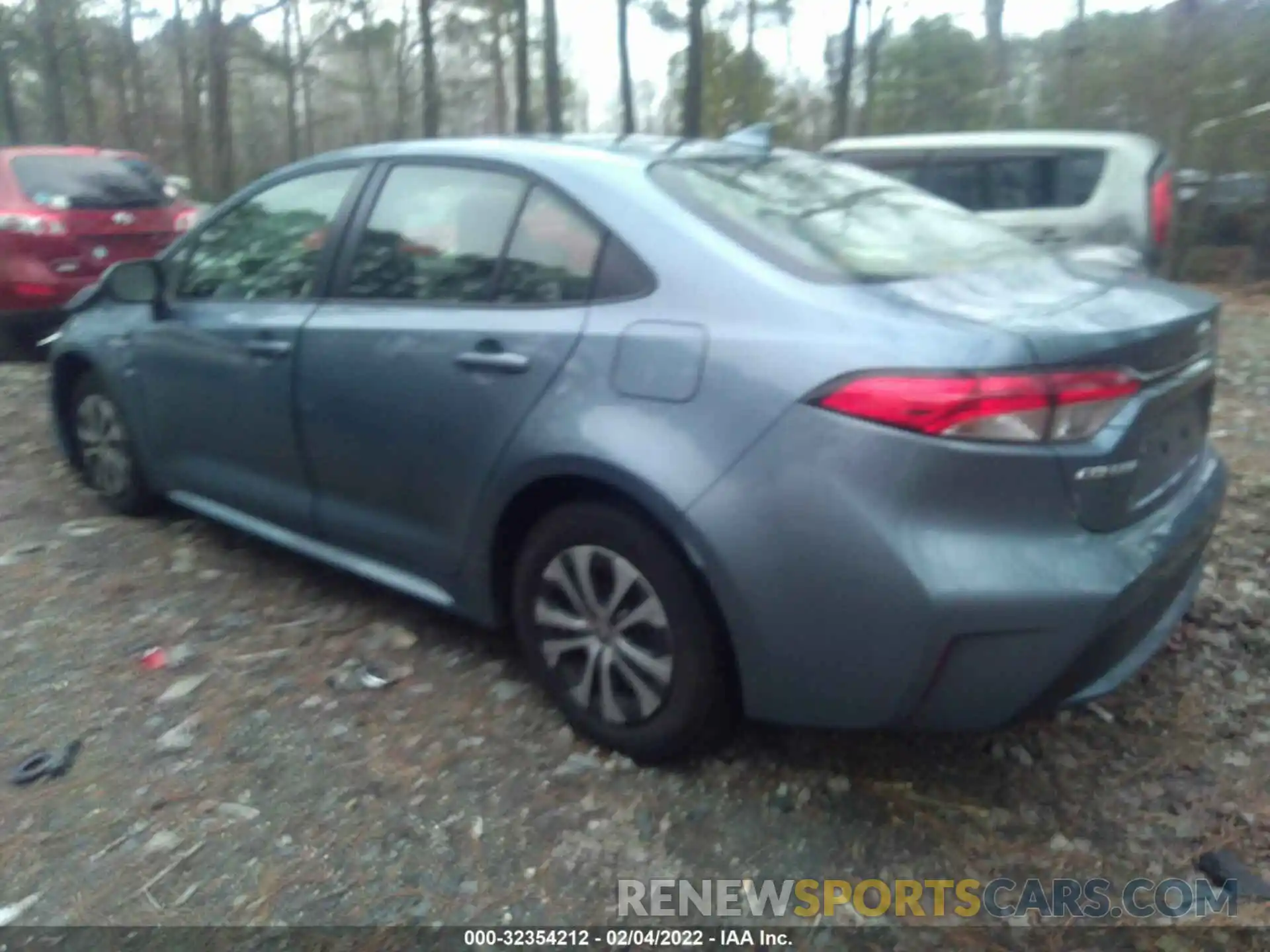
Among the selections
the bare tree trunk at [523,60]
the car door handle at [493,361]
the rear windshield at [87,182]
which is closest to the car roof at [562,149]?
the car door handle at [493,361]

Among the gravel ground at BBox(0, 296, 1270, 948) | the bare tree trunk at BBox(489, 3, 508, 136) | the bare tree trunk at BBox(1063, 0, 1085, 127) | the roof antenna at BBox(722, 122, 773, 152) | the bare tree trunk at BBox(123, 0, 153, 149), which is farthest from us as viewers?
the bare tree trunk at BBox(123, 0, 153, 149)

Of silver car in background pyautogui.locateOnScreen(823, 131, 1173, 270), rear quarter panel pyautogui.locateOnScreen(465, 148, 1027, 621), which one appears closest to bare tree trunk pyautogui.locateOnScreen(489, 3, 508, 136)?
silver car in background pyautogui.locateOnScreen(823, 131, 1173, 270)

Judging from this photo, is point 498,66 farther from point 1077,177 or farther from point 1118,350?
point 1118,350

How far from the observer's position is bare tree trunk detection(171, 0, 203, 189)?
27.1 metres

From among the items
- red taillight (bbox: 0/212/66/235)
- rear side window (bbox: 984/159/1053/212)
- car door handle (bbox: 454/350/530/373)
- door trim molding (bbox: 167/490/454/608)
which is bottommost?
door trim molding (bbox: 167/490/454/608)

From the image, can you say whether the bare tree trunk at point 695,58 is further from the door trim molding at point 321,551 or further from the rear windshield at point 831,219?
the rear windshield at point 831,219

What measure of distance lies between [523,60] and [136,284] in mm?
22374

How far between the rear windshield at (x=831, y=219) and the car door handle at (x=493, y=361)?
1.90 ft

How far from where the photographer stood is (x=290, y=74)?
27.7 meters

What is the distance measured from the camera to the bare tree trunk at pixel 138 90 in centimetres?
3075

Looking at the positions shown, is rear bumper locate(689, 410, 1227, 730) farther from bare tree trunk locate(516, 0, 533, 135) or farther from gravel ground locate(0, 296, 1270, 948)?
bare tree trunk locate(516, 0, 533, 135)

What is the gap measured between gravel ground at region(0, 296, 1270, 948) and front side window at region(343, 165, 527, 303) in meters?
1.14

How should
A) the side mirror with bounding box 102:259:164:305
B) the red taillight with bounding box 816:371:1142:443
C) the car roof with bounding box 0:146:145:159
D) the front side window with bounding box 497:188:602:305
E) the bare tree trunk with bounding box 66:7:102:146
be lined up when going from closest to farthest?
1. the red taillight with bounding box 816:371:1142:443
2. the front side window with bounding box 497:188:602:305
3. the side mirror with bounding box 102:259:164:305
4. the car roof with bounding box 0:146:145:159
5. the bare tree trunk with bounding box 66:7:102:146

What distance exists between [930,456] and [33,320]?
6864 mm
